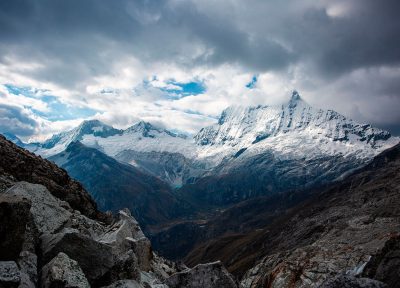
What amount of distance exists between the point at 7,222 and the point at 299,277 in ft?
65.6

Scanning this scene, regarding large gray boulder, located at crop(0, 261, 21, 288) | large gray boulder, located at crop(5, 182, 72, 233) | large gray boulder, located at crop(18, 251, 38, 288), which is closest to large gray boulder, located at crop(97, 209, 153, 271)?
large gray boulder, located at crop(5, 182, 72, 233)

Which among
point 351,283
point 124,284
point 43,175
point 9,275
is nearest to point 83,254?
point 124,284

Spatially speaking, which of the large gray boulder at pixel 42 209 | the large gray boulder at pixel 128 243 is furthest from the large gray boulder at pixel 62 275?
the large gray boulder at pixel 128 243

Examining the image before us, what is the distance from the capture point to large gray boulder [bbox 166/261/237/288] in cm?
2092

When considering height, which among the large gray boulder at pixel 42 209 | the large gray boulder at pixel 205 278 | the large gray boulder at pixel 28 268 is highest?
the large gray boulder at pixel 42 209

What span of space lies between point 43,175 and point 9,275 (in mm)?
22398

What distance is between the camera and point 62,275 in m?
14.1

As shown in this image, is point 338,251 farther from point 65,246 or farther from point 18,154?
point 18,154

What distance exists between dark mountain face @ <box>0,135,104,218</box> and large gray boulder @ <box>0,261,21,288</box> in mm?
16916

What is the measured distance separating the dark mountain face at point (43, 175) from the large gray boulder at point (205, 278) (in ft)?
50.2

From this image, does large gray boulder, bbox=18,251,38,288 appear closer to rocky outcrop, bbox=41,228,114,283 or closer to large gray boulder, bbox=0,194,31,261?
large gray boulder, bbox=0,194,31,261

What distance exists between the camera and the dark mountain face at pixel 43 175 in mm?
30844

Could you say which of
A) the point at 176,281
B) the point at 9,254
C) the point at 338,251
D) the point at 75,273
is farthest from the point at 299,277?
the point at 9,254

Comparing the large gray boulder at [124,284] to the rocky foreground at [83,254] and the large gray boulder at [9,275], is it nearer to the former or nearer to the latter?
the rocky foreground at [83,254]
